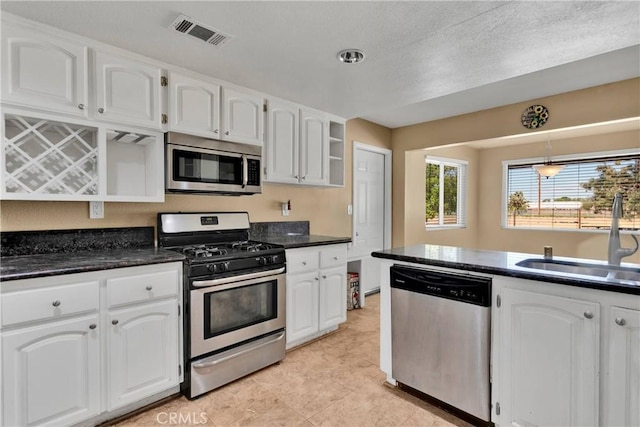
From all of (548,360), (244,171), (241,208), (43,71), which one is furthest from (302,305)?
(43,71)

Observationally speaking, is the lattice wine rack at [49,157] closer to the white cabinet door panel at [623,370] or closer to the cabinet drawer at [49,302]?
the cabinet drawer at [49,302]

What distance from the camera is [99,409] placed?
5.93 feet

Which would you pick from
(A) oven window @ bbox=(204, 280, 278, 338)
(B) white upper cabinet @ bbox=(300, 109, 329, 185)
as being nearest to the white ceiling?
(B) white upper cabinet @ bbox=(300, 109, 329, 185)

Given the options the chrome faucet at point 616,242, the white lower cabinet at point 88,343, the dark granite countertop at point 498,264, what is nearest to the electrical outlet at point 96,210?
the white lower cabinet at point 88,343

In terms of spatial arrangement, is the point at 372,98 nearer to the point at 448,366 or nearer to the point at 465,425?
the point at 448,366

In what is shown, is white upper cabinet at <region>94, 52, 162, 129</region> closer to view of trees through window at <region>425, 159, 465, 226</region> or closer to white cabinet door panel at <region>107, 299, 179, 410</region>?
white cabinet door panel at <region>107, 299, 179, 410</region>

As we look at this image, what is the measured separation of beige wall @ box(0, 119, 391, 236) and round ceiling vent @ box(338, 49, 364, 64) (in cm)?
155

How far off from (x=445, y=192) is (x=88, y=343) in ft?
17.3

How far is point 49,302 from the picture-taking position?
1.64 meters

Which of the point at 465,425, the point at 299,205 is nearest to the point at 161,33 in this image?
the point at 299,205

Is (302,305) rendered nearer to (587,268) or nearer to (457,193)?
(587,268)

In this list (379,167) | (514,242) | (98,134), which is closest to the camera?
(98,134)

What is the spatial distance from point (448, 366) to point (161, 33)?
2627mm

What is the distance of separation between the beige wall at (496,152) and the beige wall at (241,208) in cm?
66
